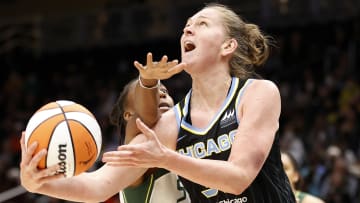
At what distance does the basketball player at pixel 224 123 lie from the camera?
9.68ft

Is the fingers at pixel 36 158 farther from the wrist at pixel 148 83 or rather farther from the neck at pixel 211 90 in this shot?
the neck at pixel 211 90

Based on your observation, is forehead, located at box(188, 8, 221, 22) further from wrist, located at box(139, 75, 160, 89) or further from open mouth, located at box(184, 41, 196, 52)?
wrist, located at box(139, 75, 160, 89)

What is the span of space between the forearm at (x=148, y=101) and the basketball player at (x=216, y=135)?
0.05 metres

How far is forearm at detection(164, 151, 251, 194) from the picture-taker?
2.88m

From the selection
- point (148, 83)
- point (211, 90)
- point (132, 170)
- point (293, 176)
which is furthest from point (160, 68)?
point (293, 176)

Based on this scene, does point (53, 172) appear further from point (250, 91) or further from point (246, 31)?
point (246, 31)

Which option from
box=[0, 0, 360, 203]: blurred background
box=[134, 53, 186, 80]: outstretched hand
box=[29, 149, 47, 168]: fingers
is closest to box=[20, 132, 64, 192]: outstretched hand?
box=[29, 149, 47, 168]: fingers

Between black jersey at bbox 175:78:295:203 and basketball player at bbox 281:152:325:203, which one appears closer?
black jersey at bbox 175:78:295:203

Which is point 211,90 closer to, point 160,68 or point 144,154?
point 160,68

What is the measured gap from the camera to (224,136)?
10.9 feet

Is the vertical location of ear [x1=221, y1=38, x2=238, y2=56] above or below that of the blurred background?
above

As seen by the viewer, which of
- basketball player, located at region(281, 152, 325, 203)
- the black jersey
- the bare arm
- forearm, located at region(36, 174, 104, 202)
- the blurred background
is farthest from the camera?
the blurred background

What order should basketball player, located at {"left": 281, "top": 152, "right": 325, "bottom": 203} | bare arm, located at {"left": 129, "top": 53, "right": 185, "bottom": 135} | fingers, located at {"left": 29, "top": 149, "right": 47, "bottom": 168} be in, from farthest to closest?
basketball player, located at {"left": 281, "top": 152, "right": 325, "bottom": 203} < bare arm, located at {"left": 129, "top": 53, "right": 185, "bottom": 135} < fingers, located at {"left": 29, "top": 149, "right": 47, "bottom": 168}

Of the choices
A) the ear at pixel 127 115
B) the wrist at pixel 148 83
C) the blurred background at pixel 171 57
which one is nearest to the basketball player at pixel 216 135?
the wrist at pixel 148 83
